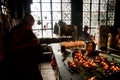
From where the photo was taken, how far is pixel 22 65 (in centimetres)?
446

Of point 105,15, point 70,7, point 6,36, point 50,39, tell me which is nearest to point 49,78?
point 50,39

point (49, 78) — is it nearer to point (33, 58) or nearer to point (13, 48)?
point (33, 58)

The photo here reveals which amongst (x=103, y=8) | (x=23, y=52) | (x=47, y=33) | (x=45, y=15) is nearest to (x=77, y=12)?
(x=103, y=8)

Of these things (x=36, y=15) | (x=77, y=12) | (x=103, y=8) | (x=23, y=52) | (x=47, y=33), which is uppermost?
(x=103, y=8)

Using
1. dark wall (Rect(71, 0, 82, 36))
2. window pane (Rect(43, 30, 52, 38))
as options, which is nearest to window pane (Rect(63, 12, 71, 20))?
dark wall (Rect(71, 0, 82, 36))

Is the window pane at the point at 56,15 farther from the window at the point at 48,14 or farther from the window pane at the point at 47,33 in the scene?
the window pane at the point at 47,33

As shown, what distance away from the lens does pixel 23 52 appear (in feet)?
14.2

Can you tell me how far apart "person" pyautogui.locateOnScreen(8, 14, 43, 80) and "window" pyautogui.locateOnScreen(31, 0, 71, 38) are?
18.2ft

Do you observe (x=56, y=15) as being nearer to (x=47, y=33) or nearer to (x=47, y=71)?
(x=47, y=33)

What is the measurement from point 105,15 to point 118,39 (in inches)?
202

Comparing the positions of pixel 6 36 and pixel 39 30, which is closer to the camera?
pixel 6 36

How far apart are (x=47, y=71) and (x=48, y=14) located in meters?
3.17

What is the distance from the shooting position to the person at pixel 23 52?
4.24 m

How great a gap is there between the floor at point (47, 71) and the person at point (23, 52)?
Answer: 2.86 meters
